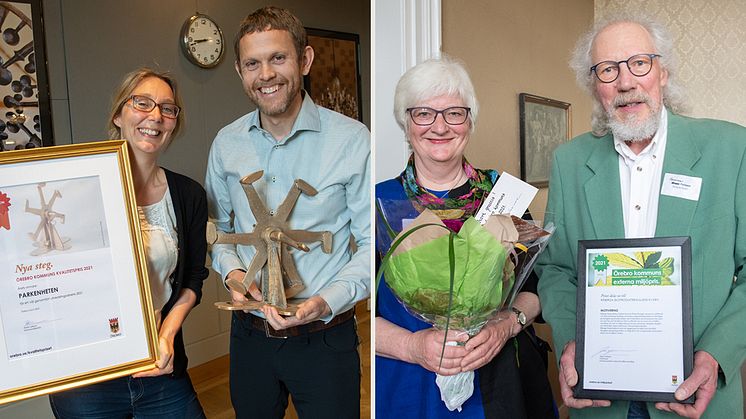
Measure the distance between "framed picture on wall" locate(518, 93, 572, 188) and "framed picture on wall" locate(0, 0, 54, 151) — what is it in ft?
5.09

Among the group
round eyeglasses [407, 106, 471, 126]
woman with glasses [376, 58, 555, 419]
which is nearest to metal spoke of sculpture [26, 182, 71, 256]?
woman with glasses [376, 58, 555, 419]

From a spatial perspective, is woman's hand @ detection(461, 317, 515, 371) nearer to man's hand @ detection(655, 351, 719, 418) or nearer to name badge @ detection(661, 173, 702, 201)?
man's hand @ detection(655, 351, 719, 418)

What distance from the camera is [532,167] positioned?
1.88 metres

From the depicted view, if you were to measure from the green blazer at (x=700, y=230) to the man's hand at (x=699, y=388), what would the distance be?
0.03 metres

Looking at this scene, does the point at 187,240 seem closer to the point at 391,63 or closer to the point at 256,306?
the point at 256,306

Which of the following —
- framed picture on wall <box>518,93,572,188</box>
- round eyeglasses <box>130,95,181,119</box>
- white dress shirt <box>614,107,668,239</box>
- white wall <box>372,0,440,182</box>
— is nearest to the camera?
round eyeglasses <box>130,95,181,119</box>

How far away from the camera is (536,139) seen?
6.25ft

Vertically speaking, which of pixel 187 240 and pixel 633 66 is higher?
pixel 633 66

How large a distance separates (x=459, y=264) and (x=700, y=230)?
0.61 m

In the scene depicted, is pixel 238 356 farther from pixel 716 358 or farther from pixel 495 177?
pixel 716 358

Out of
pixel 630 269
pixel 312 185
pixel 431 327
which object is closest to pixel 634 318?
pixel 630 269

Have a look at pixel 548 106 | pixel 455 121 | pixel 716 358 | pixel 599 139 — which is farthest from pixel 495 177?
pixel 548 106

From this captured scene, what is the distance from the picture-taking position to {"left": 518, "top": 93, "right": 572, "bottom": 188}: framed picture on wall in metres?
1.86

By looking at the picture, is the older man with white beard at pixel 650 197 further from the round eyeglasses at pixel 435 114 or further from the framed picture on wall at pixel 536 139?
the framed picture on wall at pixel 536 139
